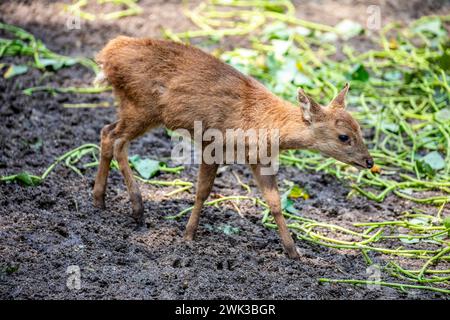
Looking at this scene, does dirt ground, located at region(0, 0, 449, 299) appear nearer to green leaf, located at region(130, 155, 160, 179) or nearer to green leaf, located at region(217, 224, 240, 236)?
green leaf, located at region(217, 224, 240, 236)

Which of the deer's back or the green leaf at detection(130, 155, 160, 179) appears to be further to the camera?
the green leaf at detection(130, 155, 160, 179)

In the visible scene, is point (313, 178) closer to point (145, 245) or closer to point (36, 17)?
point (145, 245)

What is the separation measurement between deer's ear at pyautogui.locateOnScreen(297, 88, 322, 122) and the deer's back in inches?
15.3

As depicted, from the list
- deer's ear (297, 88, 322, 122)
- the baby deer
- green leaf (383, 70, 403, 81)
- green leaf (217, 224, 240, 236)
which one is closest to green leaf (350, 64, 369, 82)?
green leaf (383, 70, 403, 81)


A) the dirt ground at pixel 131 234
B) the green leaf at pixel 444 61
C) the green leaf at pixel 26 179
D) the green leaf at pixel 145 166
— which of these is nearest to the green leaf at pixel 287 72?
the dirt ground at pixel 131 234

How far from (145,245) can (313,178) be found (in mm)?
2013

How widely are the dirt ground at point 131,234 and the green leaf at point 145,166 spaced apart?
0.14 meters

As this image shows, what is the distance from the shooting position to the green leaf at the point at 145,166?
20.0 ft

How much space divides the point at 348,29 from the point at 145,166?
13.8ft

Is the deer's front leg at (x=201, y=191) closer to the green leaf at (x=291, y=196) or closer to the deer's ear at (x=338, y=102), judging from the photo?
the green leaf at (x=291, y=196)

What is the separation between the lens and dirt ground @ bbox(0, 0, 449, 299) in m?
4.59

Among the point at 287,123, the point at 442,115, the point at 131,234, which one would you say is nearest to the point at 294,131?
the point at 287,123

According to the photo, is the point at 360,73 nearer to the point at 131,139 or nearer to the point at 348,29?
the point at 348,29
